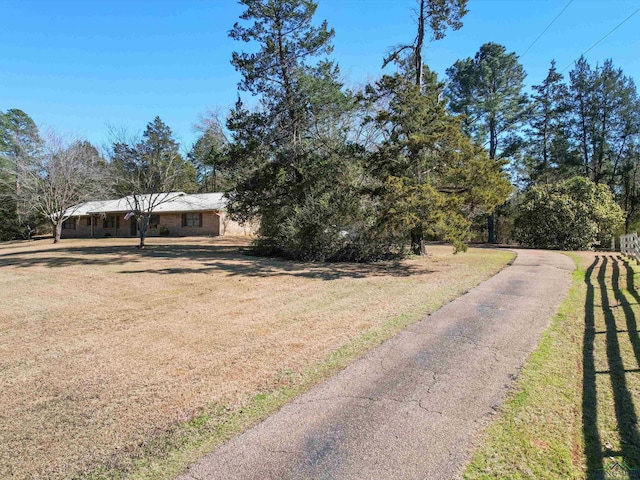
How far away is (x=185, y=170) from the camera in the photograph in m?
21.2

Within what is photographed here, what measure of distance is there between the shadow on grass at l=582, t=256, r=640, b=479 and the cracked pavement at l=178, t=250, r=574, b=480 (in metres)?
0.67

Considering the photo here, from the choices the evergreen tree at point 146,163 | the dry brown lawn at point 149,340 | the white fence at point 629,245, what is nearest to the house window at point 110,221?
the evergreen tree at point 146,163

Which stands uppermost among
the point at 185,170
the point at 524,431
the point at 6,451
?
the point at 185,170

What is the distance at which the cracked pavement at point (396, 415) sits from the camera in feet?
8.45

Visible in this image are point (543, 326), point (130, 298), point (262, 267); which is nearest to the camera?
point (543, 326)

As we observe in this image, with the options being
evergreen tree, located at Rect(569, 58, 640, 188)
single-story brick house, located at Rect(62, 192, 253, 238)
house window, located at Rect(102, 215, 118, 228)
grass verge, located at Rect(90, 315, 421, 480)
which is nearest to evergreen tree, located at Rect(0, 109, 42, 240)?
single-story brick house, located at Rect(62, 192, 253, 238)

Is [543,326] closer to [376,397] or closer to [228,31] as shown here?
[376,397]

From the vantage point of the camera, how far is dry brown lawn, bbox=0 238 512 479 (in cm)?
317

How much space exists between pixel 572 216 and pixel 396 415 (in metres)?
22.0

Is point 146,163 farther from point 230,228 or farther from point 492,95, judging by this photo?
point 492,95

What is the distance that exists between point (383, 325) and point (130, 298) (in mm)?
5792

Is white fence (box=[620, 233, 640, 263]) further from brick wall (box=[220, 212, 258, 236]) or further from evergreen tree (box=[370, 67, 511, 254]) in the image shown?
brick wall (box=[220, 212, 258, 236])

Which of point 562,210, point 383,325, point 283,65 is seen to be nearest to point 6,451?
point 383,325

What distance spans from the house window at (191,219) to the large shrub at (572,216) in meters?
25.4
